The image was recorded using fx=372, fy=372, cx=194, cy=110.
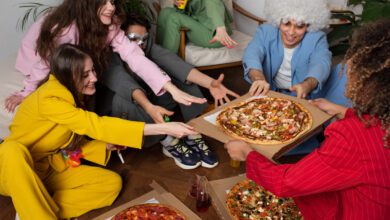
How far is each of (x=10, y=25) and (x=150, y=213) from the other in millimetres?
2093

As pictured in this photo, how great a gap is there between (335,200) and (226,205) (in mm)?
523

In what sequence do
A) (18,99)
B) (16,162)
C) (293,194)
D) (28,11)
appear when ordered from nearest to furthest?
1. (293,194)
2. (16,162)
3. (18,99)
4. (28,11)

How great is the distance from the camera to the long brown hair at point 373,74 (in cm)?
102

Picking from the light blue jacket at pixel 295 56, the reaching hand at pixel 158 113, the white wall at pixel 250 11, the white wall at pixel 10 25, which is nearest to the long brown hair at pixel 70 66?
the reaching hand at pixel 158 113

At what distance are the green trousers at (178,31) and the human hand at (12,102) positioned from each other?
1.09m

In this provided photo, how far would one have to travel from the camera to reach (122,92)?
219cm

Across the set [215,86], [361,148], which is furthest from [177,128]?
[361,148]

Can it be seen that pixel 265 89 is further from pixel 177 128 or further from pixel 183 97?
pixel 177 128

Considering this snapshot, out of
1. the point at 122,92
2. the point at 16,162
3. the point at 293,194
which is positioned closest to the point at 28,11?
the point at 122,92

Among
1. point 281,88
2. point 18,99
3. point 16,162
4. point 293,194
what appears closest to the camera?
point 293,194

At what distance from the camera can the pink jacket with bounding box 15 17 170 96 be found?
2082mm

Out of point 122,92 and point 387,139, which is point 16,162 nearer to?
point 122,92

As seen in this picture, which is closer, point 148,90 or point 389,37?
point 389,37

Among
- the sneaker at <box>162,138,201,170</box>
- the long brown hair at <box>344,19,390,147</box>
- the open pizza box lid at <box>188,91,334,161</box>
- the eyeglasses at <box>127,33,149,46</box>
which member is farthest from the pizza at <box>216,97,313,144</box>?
the eyeglasses at <box>127,33,149,46</box>
